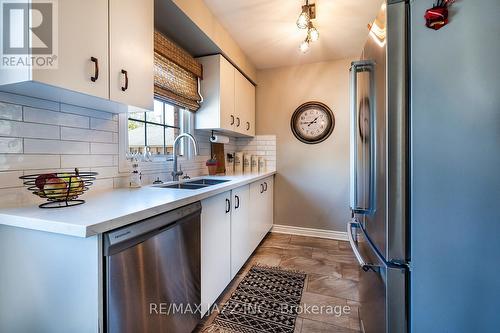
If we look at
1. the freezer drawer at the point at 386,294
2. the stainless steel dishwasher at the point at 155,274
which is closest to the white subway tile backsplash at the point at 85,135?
the stainless steel dishwasher at the point at 155,274

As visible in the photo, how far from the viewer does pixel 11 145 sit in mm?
986

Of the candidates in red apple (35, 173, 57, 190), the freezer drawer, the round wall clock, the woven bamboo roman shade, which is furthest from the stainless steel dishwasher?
the round wall clock

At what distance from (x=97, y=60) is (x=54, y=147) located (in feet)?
1.68

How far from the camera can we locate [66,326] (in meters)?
0.81

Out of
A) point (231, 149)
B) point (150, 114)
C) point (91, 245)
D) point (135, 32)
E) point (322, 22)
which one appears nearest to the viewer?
point (91, 245)

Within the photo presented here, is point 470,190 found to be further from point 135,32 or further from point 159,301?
point 135,32

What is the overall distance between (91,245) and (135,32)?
1.14 meters

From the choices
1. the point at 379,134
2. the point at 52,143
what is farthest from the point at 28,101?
the point at 379,134

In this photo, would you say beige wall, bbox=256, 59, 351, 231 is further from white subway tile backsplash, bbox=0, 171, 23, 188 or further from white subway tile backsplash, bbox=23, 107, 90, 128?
white subway tile backsplash, bbox=0, 171, 23, 188

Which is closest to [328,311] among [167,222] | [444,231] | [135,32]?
[444,231]

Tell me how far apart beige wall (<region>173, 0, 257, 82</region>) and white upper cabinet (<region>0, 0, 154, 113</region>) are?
40cm

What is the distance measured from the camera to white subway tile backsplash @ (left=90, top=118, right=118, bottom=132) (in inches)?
53.0

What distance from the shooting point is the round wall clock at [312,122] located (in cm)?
300

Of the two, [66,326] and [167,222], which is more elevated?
[167,222]
